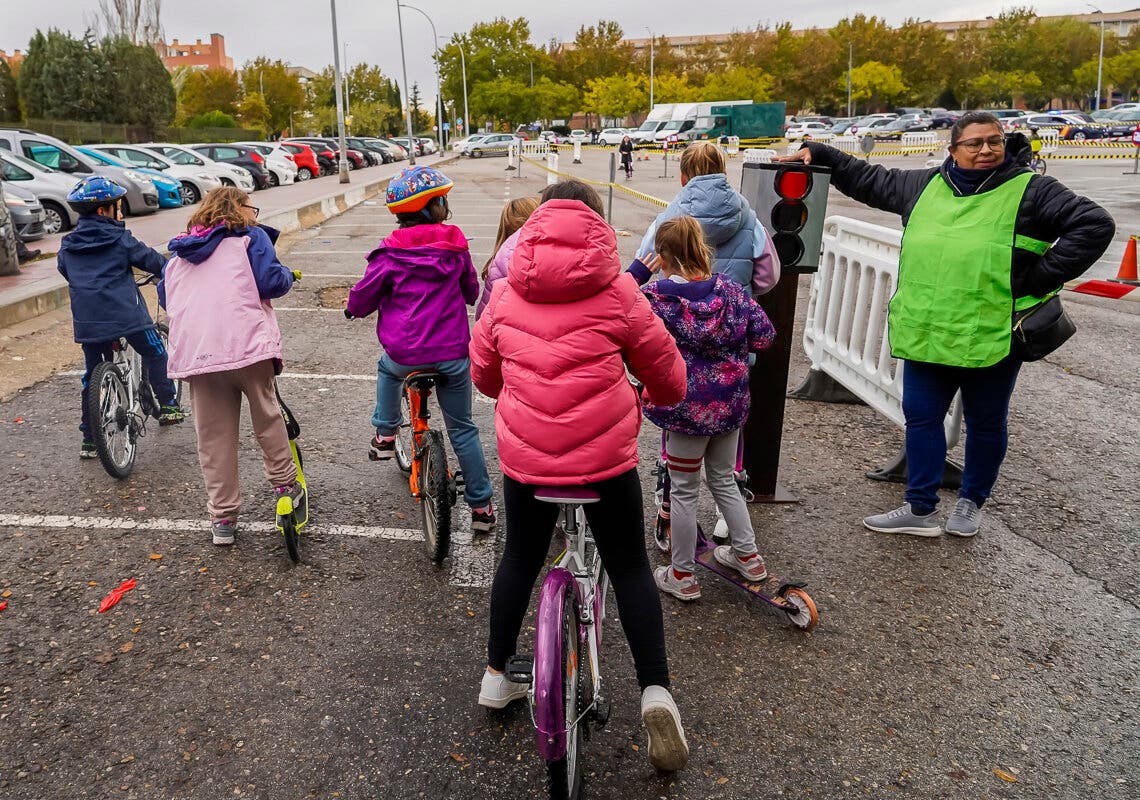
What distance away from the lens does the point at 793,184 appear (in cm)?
454

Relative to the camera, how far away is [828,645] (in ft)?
12.2

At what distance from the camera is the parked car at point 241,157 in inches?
1171

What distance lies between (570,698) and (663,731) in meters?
0.36

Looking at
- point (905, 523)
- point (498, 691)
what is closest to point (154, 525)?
point (498, 691)

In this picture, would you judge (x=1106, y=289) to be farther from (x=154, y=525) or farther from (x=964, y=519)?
(x=154, y=525)

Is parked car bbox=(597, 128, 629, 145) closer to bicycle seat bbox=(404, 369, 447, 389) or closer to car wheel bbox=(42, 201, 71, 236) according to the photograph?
car wheel bbox=(42, 201, 71, 236)

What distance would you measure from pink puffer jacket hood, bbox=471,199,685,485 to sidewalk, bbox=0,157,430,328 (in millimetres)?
8036

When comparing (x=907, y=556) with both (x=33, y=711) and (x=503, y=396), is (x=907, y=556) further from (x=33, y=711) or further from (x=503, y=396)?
(x=33, y=711)

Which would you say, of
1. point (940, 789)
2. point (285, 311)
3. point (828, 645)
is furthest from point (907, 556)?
point (285, 311)

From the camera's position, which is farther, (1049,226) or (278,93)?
(278,93)

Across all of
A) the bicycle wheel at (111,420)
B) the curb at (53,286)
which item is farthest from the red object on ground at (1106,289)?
the bicycle wheel at (111,420)

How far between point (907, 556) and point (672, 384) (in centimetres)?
225

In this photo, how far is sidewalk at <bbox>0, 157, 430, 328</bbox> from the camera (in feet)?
30.5

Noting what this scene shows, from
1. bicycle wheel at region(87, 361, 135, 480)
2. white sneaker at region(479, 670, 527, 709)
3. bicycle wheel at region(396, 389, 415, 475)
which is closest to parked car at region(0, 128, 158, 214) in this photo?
bicycle wheel at region(87, 361, 135, 480)
